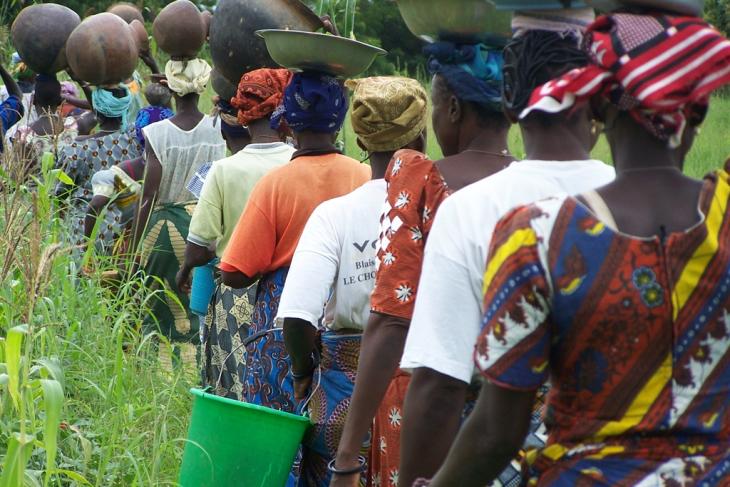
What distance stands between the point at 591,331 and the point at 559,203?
0.20 meters

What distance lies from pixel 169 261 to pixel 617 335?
4711mm

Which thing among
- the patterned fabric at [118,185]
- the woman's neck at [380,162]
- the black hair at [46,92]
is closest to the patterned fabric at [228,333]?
the woman's neck at [380,162]

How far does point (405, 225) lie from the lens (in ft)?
8.99

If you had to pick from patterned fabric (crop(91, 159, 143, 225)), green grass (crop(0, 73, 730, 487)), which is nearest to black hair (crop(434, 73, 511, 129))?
green grass (crop(0, 73, 730, 487))

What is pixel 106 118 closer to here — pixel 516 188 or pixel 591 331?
pixel 516 188

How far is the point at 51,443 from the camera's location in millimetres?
2762

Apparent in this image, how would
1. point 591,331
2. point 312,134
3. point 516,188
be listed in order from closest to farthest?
point 591,331 < point 516,188 < point 312,134

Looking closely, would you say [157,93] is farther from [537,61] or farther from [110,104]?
[537,61]

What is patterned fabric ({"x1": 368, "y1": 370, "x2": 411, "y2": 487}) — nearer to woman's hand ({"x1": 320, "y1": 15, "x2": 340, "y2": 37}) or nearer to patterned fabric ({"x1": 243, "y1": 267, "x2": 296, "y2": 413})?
patterned fabric ({"x1": 243, "y1": 267, "x2": 296, "y2": 413})

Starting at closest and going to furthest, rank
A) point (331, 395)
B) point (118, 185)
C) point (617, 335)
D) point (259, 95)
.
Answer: point (617, 335), point (331, 395), point (259, 95), point (118, 185)

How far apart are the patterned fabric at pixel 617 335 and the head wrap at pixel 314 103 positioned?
7.62 feet

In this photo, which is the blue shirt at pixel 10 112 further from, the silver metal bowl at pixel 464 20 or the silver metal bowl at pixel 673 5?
the silver metal bowl at pixel 673 5

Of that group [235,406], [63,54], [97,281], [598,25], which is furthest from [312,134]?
[63,54]

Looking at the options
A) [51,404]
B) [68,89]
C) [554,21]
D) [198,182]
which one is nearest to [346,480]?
[51,404]
